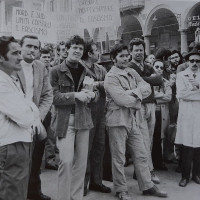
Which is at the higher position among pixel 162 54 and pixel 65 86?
pixel 162 54

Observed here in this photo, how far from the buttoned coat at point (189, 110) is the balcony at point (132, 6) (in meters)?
17.0

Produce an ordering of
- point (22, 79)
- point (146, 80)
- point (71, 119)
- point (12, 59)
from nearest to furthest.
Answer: point (12, 59), point (22, 79), point (71, 119), point (146, 80)

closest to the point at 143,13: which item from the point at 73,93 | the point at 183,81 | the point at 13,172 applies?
the point at 183,81

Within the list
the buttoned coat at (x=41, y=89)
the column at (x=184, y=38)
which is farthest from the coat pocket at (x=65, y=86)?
the column at (x=184, y=38)

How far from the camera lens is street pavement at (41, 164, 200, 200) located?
480 centimetres

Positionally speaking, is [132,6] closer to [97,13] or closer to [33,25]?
[97,13]

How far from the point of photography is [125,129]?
4.73 metres

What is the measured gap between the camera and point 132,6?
2202 centimetres

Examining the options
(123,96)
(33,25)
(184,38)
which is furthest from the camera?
(184,38)

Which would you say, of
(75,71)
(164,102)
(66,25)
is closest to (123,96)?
(75,71)

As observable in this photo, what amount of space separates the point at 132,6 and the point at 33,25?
16.5 m

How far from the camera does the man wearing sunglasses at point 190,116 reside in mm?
5355

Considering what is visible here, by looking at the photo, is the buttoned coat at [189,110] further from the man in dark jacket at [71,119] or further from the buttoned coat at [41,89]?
the buttoned coat at [41,89]

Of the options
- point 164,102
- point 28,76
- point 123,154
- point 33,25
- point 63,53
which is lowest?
point 123,154
